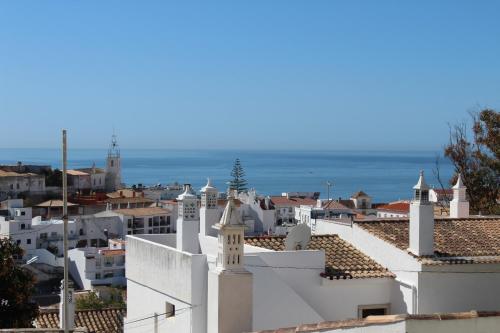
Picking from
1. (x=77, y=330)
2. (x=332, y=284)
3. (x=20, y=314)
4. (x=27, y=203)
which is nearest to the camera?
(x=77, y=330)

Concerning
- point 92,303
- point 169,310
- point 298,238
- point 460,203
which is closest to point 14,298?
point 169,310

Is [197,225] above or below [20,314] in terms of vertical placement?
above

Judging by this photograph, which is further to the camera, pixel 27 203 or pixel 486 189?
pixel 27 203

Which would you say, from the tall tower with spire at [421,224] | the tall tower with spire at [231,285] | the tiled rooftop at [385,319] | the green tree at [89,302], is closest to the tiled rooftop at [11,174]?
the green tree at [89,302]

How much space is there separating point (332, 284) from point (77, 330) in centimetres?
433

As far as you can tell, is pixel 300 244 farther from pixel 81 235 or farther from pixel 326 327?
pixel 81 235

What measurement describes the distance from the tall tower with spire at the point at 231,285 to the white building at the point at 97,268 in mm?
48511

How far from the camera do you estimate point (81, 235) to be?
3061 inches

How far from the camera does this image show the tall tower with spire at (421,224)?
1320cm

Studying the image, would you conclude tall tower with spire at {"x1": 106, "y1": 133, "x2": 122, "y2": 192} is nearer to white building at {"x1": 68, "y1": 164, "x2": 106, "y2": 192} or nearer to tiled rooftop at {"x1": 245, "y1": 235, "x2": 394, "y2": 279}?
white building at {"x1": 68, "y1": 164, "x2": 106, "y2": 192}

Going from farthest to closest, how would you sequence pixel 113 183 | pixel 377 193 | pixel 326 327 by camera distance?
pixel 377 193 → pixel 113 183 → pixel 326 327

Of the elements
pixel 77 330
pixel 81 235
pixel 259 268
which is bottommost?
pixel 81 235

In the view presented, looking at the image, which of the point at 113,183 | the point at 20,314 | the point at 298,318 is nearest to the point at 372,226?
the point at 298,318

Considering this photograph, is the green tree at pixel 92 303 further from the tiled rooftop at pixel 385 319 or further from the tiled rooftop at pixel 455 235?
the tiled rooftop at pixel 385 319
